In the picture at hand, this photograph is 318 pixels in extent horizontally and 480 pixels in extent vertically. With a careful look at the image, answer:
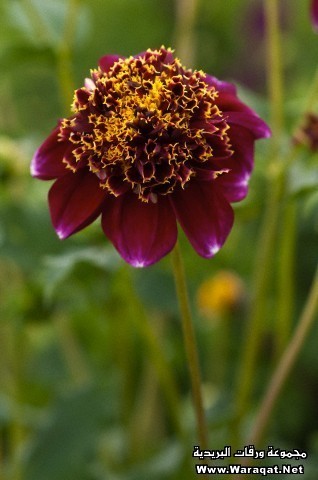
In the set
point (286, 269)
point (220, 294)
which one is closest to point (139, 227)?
point (286, 269)

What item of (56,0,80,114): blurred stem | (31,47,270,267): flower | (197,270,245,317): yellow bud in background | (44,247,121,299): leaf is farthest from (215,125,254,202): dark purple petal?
(197,270,245,317): yellow bud in background

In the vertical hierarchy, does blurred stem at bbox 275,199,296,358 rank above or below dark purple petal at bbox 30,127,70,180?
above

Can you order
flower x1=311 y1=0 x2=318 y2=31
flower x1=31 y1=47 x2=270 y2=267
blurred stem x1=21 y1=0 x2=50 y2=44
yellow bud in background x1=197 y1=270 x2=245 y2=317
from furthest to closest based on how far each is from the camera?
yellow bud in background x1=197 y1=270 x2=245 y2=317 < blurred stem x1=21 y1=0 x2=50 y2=44 < flower x1=311 y1=0 x2=318 y2=31 < flower x1=31 y1=47 x2=270 y2=267

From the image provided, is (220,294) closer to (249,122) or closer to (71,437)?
(71,437)

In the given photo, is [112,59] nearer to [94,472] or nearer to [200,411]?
[200,411]

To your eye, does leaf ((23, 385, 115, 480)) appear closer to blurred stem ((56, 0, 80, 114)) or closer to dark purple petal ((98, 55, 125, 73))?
blurred stem ((56, 0, 80, 114))

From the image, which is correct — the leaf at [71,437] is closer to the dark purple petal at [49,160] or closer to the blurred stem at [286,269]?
the blurred stem at [286,269]

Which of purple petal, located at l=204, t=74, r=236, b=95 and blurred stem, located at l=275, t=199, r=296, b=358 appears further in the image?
blurred stem, located at l=275, t=199, r=296, b=358

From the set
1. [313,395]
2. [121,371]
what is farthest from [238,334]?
[121,371]

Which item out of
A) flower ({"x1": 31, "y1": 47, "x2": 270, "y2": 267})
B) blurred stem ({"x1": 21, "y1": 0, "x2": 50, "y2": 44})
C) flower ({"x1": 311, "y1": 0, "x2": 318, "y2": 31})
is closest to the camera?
flower ({"x1": 31, "y1": 47, "x2": 270, "y2": 267})
